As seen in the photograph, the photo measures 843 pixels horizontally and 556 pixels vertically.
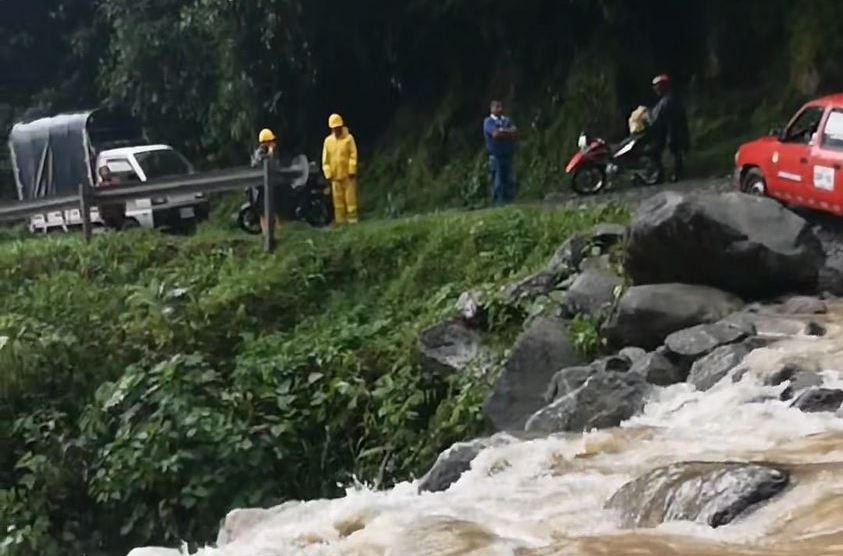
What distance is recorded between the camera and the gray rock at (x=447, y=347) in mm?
11609

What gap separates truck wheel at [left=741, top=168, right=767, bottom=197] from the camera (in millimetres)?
14796

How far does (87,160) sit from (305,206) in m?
8.18

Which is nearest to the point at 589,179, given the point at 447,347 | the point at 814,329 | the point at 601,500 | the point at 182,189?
the point at 182,189

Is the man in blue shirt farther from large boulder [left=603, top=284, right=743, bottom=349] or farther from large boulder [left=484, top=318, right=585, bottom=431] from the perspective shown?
large boulder [left=603, top=284, right=743, bottom=349]

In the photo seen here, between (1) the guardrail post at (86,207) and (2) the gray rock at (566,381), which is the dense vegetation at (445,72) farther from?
(2) the gray rock at (566,381)

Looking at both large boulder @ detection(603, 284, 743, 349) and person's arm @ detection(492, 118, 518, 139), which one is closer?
large boulder @ detection(603, 284, 743, 349)

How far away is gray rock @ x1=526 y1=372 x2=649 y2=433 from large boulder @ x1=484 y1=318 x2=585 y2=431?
1016mm

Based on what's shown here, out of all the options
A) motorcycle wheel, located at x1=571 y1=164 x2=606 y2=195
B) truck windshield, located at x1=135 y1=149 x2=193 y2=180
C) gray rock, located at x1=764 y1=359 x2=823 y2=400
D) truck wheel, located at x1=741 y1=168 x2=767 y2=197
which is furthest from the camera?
truck windshield, located at x1=135 y1=149 x2=193 y2=180

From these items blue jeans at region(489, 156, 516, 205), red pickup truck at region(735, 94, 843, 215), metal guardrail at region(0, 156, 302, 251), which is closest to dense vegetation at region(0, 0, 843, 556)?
metal guardrail at region(0, 156, 302, 251)

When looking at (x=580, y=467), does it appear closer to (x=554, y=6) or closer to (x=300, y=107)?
(x=554, y=6)

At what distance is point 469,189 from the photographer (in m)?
23.1

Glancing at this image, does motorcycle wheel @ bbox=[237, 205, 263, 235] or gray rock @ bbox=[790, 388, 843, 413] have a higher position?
gray rock @ bbox=[790, 388, 843, 413]

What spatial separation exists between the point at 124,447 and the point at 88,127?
14649 millimetres

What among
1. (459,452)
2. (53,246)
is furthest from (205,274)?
(459,452)
